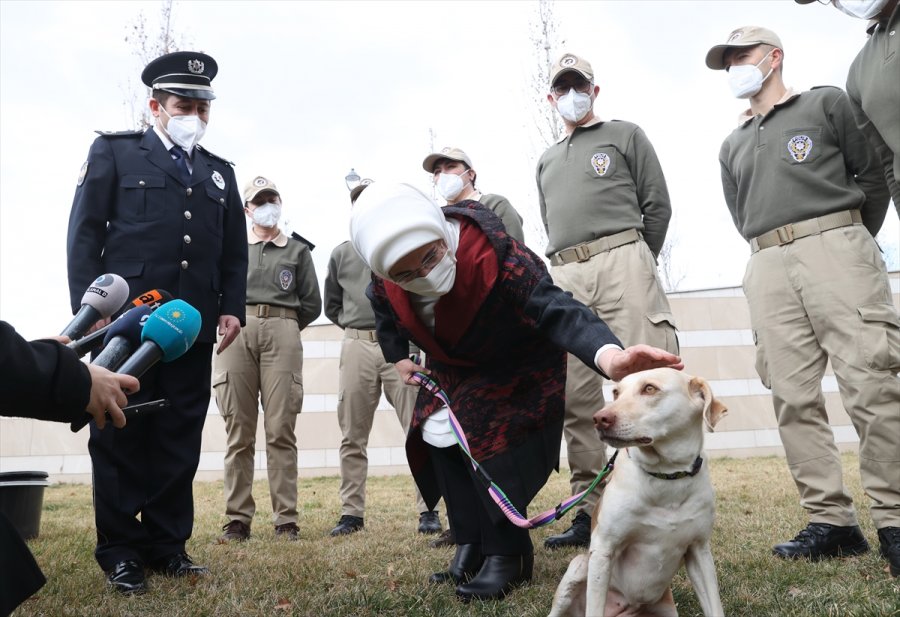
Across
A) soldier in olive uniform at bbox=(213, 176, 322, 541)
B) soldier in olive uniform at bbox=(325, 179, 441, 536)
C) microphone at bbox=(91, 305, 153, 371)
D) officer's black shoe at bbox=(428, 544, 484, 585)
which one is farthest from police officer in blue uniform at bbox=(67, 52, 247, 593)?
soldier in olive uniform at bbox=(325, 179, 441, 536)

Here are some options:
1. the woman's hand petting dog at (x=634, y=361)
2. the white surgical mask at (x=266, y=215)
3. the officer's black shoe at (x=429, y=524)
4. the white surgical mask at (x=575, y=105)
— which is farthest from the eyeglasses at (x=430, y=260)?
the white surgical mask at (x=266, y=215)

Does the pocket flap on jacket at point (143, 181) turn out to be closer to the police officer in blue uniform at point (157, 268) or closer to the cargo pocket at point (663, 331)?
the police officer in blue uniform at point (157, 268)

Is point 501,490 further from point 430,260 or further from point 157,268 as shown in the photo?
point 157,268

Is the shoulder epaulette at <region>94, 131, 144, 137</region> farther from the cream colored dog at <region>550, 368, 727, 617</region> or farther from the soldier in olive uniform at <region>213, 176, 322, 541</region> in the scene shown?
the cream colored dog at <region>550, 368, 727, 617</region>

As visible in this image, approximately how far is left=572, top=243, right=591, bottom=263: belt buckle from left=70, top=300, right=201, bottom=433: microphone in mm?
3022

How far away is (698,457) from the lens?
2.45 meters

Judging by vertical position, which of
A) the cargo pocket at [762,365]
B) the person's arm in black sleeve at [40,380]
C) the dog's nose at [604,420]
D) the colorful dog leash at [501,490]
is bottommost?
the colorful dog leash at [501,490]

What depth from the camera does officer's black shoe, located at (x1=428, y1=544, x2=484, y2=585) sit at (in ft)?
11.3

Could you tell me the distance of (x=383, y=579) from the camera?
11.6 feet

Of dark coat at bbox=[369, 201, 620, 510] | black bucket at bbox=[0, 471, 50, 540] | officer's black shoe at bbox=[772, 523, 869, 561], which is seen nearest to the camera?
dark coat at bbox=[369, 201, 620, 510]

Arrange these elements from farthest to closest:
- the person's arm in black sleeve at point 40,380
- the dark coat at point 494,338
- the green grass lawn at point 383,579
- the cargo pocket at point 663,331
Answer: the cargo pocket at point 663,331 → the dark coat at point 494,338 → the green grass lawn at point 383,579 → the person's arm in black sleeve at point 40,380

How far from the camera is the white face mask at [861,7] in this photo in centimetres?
304

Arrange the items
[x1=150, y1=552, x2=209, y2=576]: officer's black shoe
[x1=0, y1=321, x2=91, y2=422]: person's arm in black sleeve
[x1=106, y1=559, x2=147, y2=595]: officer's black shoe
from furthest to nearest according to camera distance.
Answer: [x1=150, y1=552, x2=209, y2=576]: officer's black shoe → [x1=106, y1=559, x2=147, y2=595]: officer's black shoe → [x1=0, y1=321, x2=91, y2=422]: person's arm in black sleeve

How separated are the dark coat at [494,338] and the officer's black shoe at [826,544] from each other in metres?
1.32
